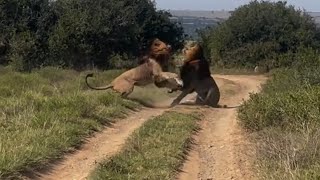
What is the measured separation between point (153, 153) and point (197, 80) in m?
7.71

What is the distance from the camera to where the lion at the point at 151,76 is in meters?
15.6

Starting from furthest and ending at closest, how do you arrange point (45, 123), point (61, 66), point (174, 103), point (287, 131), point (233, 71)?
point (233, 71)
point (61, 66)
point (174, 103)
point (45, 123)
point (287, 131)

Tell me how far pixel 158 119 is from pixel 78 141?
9.20ft

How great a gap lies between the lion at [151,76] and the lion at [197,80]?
47 centimetres

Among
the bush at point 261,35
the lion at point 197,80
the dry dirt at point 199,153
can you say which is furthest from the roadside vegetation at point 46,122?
the bush at point 261,35

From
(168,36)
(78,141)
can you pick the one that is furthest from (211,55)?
(78,141)

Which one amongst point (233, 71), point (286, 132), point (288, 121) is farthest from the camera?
point (233, 71)

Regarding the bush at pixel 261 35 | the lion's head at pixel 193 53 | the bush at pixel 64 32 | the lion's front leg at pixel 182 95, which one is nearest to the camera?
the lion's front leg at pixel 182 95

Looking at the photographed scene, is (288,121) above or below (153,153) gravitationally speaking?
above

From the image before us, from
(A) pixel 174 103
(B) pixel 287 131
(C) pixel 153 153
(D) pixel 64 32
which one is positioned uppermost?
(D) pixel 64 32

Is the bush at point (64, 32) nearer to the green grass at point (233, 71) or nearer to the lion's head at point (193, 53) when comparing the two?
the green grass at point (233, 71)

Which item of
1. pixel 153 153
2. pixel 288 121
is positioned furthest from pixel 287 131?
pixel 153 153

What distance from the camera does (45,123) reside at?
382 inches

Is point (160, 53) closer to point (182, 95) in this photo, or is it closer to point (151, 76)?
point (151, 76)
